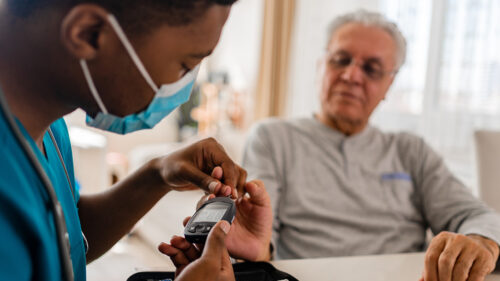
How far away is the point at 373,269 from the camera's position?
843mm

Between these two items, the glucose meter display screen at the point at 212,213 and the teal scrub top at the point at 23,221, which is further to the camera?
the glucose meter display screen at the point at 212,213

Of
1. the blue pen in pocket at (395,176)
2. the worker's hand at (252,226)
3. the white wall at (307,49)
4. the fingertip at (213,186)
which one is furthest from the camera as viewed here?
the white wall at (307,49)

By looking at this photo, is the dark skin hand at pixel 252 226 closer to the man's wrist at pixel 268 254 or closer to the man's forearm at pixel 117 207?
the man's wrist at pixel 268 254

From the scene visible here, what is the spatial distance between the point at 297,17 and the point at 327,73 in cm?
230

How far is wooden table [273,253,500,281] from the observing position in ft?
Answer: 2.59

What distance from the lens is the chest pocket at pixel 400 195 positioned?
1333mm

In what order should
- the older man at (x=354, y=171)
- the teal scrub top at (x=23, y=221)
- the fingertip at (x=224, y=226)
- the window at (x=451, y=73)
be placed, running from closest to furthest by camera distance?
the teal scrub top at (x=23, y=221), the fingertip at (x=224, y=226), the older man at (x=354, y=171), the window at (x=451, y=73)

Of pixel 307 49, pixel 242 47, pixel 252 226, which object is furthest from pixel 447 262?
pixel 242 47

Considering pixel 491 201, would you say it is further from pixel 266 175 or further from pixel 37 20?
pixel 37 20

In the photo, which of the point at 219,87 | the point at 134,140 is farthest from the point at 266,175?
the point at 134,140

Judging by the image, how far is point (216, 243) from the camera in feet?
1.82

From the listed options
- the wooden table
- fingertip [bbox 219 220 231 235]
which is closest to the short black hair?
fingertip [bbox 219 220 231 235]

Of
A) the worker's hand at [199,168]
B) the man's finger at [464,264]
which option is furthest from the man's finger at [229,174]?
the man's finger at [464,264]

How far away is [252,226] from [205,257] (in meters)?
0.39
